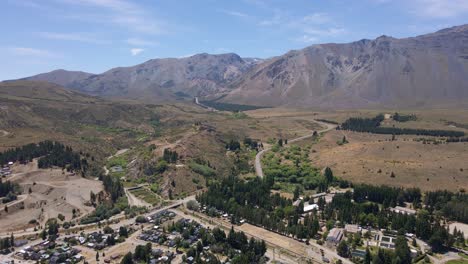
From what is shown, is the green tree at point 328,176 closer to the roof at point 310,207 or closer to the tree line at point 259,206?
the tree line at point 259,206

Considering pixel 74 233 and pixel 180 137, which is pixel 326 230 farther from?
pixel 180 137

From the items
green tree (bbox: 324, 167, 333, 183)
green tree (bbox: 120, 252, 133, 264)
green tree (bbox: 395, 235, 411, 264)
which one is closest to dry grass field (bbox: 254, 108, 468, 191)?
green tree (bbox: 324, 167, 333, 183)

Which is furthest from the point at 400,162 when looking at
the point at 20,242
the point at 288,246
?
the point at 20,242

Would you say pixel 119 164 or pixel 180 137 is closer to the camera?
pixel 119 164

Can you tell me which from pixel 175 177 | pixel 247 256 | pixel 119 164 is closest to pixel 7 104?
pixel 119 164

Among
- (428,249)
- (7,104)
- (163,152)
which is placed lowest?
(428,249)

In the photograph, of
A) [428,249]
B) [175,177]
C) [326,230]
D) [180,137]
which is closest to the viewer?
[428,249]

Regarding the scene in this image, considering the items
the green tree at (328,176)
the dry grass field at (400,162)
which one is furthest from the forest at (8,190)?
the dry grass field at (400,162)
